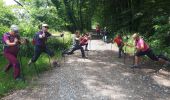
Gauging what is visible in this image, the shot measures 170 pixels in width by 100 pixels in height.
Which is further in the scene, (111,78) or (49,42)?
(49,42)

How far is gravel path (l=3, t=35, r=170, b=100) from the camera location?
10258 mm

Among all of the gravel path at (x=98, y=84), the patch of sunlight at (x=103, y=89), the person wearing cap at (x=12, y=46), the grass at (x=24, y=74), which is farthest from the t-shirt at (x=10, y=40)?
the patch of sunlight at (x=103, y=89)

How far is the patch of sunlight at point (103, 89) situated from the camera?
10.3 metres

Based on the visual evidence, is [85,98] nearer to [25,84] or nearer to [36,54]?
[25,84]

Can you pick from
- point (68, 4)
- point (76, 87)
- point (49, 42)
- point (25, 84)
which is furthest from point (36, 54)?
point (68, 4)

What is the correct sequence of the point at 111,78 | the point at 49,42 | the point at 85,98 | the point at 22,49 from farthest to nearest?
the point at 49,42 < the point at 22,49 < the point at 111,78 < the point at 85,98

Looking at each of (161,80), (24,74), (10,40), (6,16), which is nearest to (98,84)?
(161,80)

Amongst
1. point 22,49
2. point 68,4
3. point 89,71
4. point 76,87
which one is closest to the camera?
point 76,87

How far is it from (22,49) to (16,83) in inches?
183

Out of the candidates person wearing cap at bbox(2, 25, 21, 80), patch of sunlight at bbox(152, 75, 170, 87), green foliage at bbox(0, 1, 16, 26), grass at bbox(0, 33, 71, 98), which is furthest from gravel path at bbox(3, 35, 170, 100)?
green foliage at bbox(0, 1, 16, 26)

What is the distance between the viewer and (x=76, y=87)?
11148 mm

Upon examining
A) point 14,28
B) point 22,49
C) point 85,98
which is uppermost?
point 14,28

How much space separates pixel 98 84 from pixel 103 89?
0.66 metres

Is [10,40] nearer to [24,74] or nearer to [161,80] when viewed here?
[24,74]
